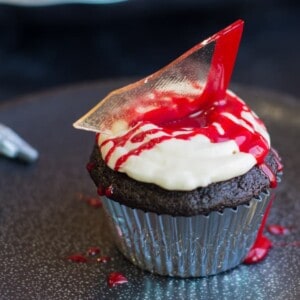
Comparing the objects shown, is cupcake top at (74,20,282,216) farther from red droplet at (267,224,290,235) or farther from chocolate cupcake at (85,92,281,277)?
red droplet at (267,224,290,235)

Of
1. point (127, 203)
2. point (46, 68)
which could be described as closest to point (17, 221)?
point (127, 203)

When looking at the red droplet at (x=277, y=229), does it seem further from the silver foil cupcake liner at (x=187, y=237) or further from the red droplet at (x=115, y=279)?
the red droplet at (x=115, y=279)

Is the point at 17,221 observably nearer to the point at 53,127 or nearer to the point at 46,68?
the point at 53,127

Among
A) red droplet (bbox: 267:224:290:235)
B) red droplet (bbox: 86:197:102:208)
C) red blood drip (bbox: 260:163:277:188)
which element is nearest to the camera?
red blood drip (bbox: 260:163:277:188)

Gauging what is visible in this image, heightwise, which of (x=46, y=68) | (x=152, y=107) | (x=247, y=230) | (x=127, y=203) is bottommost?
(x=46, y=68)

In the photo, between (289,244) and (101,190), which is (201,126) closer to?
(101,190)

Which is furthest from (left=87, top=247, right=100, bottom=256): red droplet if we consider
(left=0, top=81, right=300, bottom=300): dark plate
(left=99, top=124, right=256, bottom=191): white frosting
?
(left=99, top=124, right=256, bottom=191): white frosting

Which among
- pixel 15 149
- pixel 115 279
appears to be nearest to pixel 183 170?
pixel 115 279
